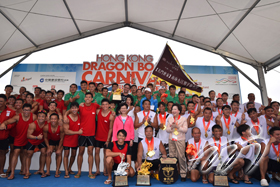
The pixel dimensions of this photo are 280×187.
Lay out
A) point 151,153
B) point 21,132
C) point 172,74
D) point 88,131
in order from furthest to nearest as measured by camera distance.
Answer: point 172,74
point 88,131
point 21,132
point 151,153

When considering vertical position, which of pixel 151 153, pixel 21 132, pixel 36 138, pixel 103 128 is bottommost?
pixel 151 153

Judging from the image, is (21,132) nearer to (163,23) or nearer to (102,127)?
(102,127)

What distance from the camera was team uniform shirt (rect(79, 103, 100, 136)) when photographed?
4250mm

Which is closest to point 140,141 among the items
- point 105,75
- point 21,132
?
point 21,132

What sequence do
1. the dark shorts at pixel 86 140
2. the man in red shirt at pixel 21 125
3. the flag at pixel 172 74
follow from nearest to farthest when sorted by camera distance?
the man in red shirt at pixel 21 125 → the dark shorts at pixel 86 140 → the flag at pixel 172 74

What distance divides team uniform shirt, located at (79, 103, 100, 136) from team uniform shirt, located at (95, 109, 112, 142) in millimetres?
119

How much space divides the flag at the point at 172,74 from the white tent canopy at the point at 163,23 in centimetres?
212

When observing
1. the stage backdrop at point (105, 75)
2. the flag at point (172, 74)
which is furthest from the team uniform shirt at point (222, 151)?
the stage backdrop at point (105, 75)

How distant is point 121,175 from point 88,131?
1.27 metres

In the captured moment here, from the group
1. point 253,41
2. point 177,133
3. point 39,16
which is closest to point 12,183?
point 177,133

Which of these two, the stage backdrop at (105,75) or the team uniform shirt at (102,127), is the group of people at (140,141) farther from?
the stage backdrop at (105,75)

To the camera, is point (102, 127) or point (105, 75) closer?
point (102, 127)

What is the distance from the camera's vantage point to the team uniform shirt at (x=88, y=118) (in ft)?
13.9

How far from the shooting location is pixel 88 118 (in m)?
4.38
